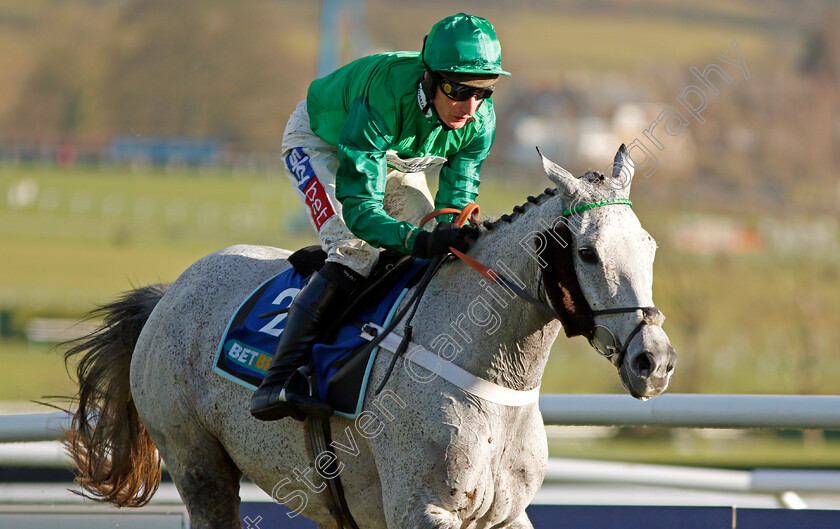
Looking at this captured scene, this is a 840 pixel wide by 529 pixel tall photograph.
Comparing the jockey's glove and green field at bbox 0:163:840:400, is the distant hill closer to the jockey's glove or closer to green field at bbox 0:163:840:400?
green field at bbox 0:163:840:400

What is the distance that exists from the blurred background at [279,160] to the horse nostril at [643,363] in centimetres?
2339

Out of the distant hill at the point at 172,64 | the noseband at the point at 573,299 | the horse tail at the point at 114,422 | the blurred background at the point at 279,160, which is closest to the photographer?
the noseband at the point at 573,299

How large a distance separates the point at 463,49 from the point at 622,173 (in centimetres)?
63

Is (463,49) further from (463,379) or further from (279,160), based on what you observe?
(279,160)

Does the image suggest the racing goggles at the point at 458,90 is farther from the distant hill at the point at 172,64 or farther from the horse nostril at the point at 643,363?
the distant hill at the point at 172,64

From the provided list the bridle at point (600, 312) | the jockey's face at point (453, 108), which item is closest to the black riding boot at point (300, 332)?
the bridle at point (600, 312)

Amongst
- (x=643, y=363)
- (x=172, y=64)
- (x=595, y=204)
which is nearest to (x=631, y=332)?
(x=643, y=363)

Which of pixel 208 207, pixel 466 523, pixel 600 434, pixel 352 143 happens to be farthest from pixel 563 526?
pixel 208 207

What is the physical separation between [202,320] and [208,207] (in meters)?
50.6

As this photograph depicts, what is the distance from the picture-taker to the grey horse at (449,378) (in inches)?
111

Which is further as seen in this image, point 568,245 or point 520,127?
point 520,127

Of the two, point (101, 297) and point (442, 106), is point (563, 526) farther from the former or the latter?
point (101, 297)

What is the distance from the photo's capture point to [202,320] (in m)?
3.92

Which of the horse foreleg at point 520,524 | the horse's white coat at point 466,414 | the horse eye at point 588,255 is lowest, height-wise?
the horse foreleg at point 520,524
